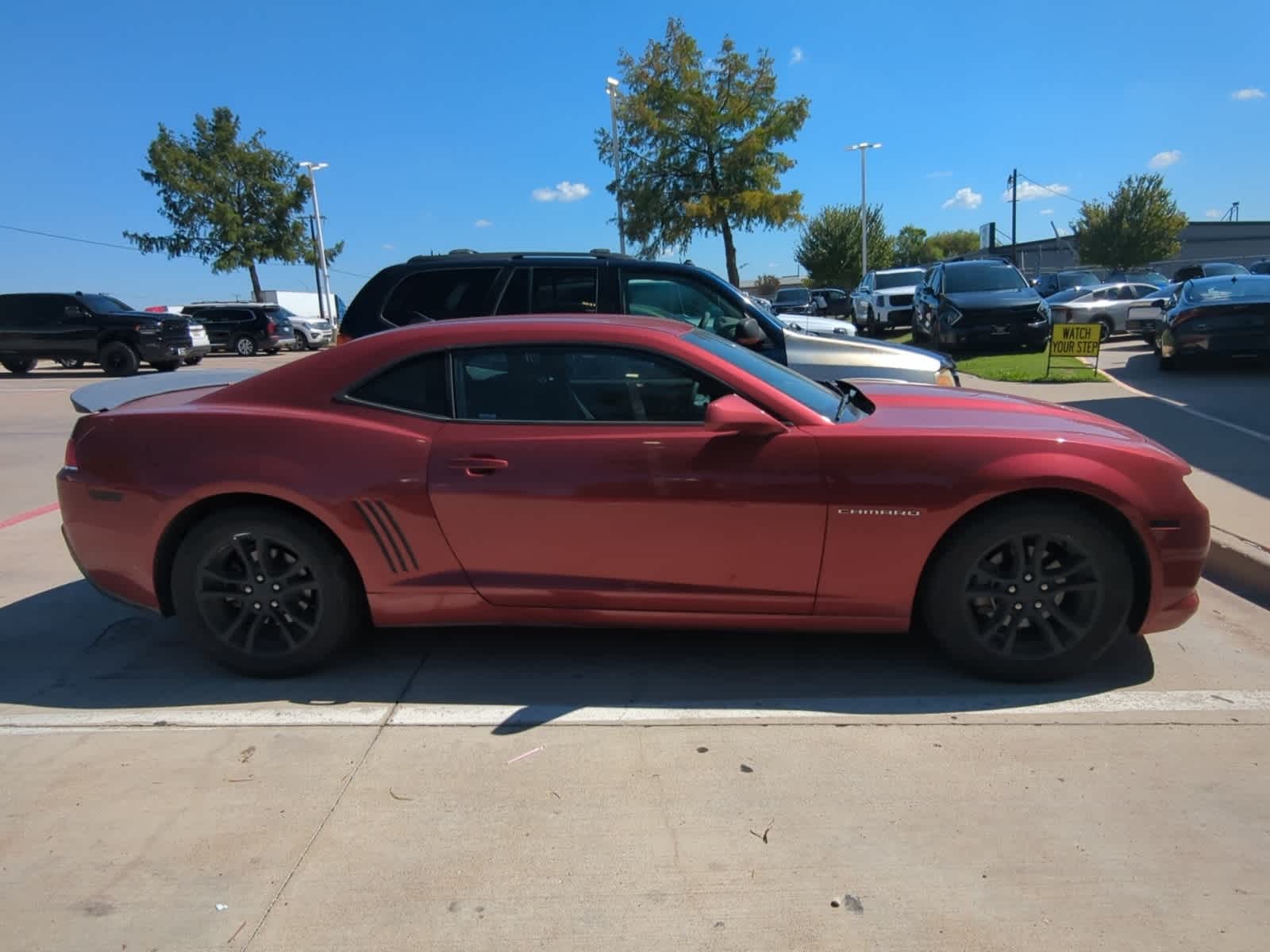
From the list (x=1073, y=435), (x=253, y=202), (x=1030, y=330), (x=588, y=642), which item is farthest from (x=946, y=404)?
(x=253, y=202)

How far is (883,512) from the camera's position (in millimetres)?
3338

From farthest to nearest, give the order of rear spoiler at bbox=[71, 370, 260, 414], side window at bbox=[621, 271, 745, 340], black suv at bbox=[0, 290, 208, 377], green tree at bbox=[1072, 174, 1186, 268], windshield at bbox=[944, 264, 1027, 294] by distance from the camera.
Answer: green tree at bbox=[1072, 174, 1186, 268]
black suv at bbox=[0, 290, 208, 377]
windshield at bbox=[944, 264, 1027, 294]
side window at bbox=[621, 271, 745, 340]
rear spoiler at bbox=[71, 370, 260, 414]

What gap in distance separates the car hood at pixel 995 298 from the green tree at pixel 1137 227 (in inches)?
1322

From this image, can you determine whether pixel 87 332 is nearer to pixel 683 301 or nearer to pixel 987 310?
pixel 683 301

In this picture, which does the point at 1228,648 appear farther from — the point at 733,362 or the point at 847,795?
the point at 733,362

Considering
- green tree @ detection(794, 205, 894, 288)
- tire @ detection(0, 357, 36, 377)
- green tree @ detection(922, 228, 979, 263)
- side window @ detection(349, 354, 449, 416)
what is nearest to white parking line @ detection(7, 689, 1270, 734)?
side window @ detection(349, 354, 449, 416)

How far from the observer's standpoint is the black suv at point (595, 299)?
589 cm

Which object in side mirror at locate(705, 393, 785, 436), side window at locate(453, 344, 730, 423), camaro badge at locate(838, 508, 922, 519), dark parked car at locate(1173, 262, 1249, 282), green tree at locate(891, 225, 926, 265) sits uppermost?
green tree at locate(891, 225, 926, 265)

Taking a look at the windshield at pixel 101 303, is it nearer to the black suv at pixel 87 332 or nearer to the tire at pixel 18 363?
the black suv at pixel 87 332

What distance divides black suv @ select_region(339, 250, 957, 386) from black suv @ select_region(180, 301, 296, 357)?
23723mm

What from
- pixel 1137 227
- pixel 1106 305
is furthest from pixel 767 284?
pixel 1106 305

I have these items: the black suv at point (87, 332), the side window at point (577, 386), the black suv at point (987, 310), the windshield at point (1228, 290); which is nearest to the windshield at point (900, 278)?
the black suv at point (987, 310)

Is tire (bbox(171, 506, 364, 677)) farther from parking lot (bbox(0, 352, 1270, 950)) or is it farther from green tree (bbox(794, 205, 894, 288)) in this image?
green tree (bbox(794, 205, 894, 288))

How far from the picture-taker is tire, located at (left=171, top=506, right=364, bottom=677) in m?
3.57
